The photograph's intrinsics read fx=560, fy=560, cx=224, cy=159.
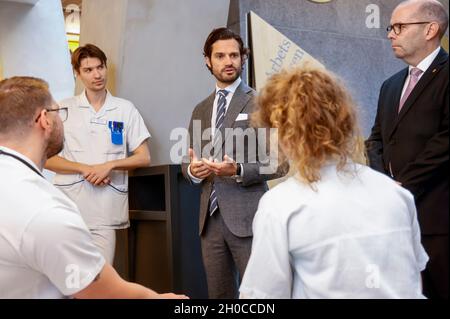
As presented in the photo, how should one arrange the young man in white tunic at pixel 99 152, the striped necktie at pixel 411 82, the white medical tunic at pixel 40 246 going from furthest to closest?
the young man in white tunic at pixel 99 152
the striped necktie at pixel 411 82
the white medical tunic at pixel 40 246

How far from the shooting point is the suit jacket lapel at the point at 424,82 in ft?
7.07

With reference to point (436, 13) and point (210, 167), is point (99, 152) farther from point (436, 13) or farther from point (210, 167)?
point (436, 13)

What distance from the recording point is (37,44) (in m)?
5.68

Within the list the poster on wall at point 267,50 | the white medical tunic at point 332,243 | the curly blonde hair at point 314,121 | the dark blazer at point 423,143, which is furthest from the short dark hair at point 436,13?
the poster on wall at point 267,50

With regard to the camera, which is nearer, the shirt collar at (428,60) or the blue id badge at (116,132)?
the shirt collar at (428,60)

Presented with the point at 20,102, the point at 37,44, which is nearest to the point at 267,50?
the point at 20,102

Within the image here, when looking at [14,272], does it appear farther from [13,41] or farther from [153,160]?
[13,41]

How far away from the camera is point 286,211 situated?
4.21 ft

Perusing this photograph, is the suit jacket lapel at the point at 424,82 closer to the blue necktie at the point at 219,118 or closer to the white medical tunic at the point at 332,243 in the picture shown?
the blue necktie at the point at 219,118

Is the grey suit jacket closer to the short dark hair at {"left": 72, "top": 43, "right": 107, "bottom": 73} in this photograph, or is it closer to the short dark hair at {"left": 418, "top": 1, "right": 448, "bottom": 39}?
the short dark hair at {"left": 418, "top": 1, "right": 448, "bottom": 39}

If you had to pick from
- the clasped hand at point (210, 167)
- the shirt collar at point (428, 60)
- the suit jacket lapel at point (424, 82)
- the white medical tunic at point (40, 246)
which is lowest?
the white medical tunic at point (40, 246)

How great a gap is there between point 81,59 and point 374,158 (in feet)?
5.75

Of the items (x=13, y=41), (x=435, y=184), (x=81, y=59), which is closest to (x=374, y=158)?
(x=435, y=184)

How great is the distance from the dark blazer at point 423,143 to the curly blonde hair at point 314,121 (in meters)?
0.69
